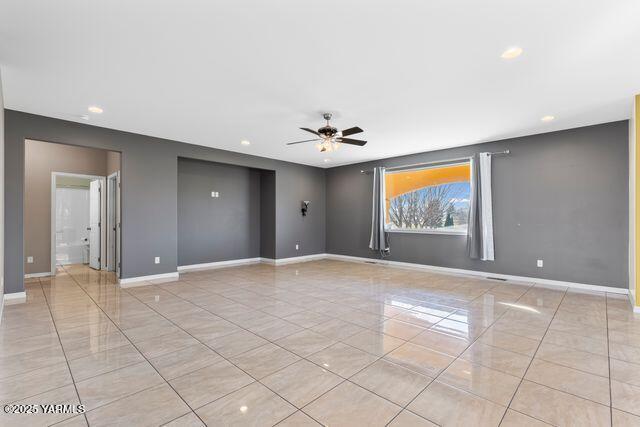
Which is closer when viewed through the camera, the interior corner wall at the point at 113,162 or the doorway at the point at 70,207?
the doorway at the point at 70,207

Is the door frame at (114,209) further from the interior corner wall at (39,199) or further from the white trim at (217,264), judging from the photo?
the white trim at (217,264)

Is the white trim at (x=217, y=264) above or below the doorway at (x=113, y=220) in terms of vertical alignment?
below

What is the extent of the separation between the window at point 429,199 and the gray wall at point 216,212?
11.9 ft

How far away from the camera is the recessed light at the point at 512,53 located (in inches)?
106

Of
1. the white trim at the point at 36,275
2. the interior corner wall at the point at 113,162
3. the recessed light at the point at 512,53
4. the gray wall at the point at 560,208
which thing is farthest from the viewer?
the interior corner wall at the point at 113,162

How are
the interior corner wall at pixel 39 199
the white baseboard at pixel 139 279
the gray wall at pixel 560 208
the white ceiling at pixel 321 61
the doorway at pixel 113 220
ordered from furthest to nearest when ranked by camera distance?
the doorway at pixel 113 220 → the interior corner wall at pixel 39 199 → the white baseboard at pixel 139 279 → the gray wall at pixel 560 208 → the white ceiling at pixel 321 61

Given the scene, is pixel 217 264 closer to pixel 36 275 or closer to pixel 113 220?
pixel 113 220

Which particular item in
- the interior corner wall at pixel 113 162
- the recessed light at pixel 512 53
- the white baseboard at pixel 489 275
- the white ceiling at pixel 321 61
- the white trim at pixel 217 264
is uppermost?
the white ceiling at pixel 321 61

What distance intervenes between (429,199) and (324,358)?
5.36m

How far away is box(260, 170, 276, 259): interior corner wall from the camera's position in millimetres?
7805

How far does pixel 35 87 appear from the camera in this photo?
351 cm

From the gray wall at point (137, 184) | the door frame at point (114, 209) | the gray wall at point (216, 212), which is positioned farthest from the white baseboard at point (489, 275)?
the door frame at point (114, 209)

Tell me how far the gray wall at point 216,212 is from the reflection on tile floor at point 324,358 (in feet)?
7.87

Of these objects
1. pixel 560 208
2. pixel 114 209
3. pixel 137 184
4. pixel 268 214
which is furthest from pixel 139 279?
pixel 560 208
